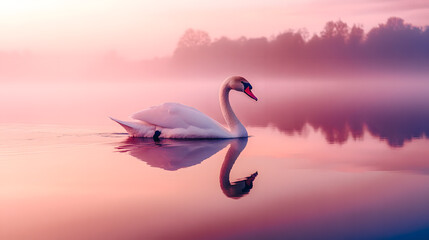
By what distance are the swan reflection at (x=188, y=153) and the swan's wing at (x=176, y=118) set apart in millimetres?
262

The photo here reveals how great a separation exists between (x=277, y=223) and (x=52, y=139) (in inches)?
253

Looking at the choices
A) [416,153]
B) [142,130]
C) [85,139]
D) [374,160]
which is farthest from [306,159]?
[85,139]

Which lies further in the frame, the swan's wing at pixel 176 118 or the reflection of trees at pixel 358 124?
the reflection of trees at pixel 358 124

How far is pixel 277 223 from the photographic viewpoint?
210 inches

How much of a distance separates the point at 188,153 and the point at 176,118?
1.56m

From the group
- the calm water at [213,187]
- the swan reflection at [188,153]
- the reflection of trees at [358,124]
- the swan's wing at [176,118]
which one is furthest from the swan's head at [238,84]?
the reflection of trees at [358,124]

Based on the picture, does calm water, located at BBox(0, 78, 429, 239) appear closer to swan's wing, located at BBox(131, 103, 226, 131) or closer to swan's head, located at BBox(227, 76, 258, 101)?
swan's wing, located at BBox(131, 103, 226, 131)

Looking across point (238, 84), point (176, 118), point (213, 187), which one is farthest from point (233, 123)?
point (213, 187)

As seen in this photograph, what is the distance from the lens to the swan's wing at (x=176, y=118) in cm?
1058

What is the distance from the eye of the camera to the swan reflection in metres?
6.91

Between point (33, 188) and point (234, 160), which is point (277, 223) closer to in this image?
point (33, 188)

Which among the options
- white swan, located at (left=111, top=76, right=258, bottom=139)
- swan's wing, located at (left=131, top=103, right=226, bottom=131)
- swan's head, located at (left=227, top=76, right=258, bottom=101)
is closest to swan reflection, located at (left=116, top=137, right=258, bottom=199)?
white swan, located at (left=111, top=76, right=258, bottom=139)

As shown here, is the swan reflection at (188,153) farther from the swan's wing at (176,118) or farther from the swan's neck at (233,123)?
the swan's wing at (176,118)

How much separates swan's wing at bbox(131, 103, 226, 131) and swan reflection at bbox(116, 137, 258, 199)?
262mm
